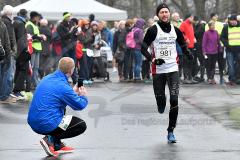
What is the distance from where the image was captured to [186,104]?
1714 centimetres

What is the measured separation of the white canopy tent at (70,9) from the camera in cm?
3328

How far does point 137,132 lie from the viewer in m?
12.5

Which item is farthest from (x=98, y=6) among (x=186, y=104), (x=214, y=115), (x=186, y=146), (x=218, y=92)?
(x=186, y=146)

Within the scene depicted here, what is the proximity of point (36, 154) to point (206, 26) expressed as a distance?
48.5ft

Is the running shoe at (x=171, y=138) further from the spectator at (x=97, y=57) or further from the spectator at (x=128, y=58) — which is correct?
the spectator at (x=97, y=57)

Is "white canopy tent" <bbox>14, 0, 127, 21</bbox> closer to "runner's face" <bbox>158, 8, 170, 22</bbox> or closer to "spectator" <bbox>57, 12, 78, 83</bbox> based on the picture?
"spectator" <bbox>57, 12, 78, 83</bbox>

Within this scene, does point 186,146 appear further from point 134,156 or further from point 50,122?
point 50,122

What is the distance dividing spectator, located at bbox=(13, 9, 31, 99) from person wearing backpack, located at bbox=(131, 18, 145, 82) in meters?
5.93

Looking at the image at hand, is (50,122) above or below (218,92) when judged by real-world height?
above

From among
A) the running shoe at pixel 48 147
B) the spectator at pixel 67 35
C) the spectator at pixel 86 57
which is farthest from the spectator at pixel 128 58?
the running shoe at pixel 48 147

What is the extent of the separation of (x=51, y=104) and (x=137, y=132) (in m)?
2.57

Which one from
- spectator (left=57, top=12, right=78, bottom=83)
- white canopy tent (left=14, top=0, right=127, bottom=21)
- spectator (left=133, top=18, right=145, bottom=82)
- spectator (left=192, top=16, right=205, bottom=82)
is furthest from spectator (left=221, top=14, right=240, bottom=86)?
white canopy tent (left=14, top=0, right=127, bottom=21)

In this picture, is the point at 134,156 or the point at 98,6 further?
the point at 98,6

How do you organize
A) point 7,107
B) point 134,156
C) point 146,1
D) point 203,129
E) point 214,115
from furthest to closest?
1. point 146,1
2. point 7,107
3. point 214,115
4. point 203,129
5. point 134,156
